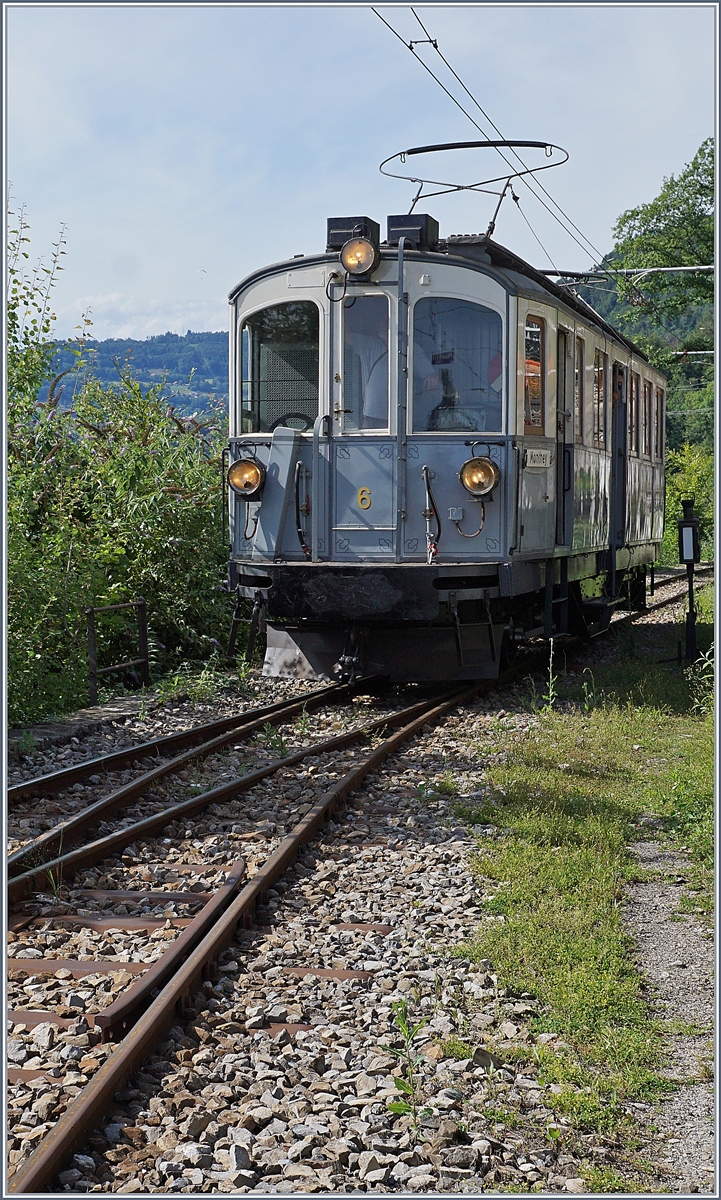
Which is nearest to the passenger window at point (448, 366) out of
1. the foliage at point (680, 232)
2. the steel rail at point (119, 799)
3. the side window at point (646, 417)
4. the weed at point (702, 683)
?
the steel rail at point (119, 799)

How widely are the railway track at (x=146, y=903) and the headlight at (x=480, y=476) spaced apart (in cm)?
225

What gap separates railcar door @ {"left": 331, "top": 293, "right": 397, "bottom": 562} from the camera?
32.8ft

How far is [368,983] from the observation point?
4.41 m

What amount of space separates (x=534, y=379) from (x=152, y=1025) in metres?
7.60

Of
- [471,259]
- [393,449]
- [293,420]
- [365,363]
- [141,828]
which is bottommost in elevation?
[141,828]

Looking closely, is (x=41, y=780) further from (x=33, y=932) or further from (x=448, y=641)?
(x=448, y=641)

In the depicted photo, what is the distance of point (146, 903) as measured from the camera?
17.0 ft

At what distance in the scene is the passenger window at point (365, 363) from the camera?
32.9 feet

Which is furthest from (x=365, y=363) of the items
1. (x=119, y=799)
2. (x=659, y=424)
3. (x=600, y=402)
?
(x=659, y=424)

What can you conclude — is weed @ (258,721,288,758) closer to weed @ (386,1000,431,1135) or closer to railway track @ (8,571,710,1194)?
railway track @ (8,571,710,1194)

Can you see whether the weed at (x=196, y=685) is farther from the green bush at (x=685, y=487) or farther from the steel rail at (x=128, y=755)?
the green bush at (x=685, y=487)

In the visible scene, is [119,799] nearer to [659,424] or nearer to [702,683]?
[702,683]

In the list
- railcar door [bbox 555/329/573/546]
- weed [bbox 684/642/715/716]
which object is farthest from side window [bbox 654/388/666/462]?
railcar door [bbox 555/329/573/546]

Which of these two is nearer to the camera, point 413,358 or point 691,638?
point 413,358
